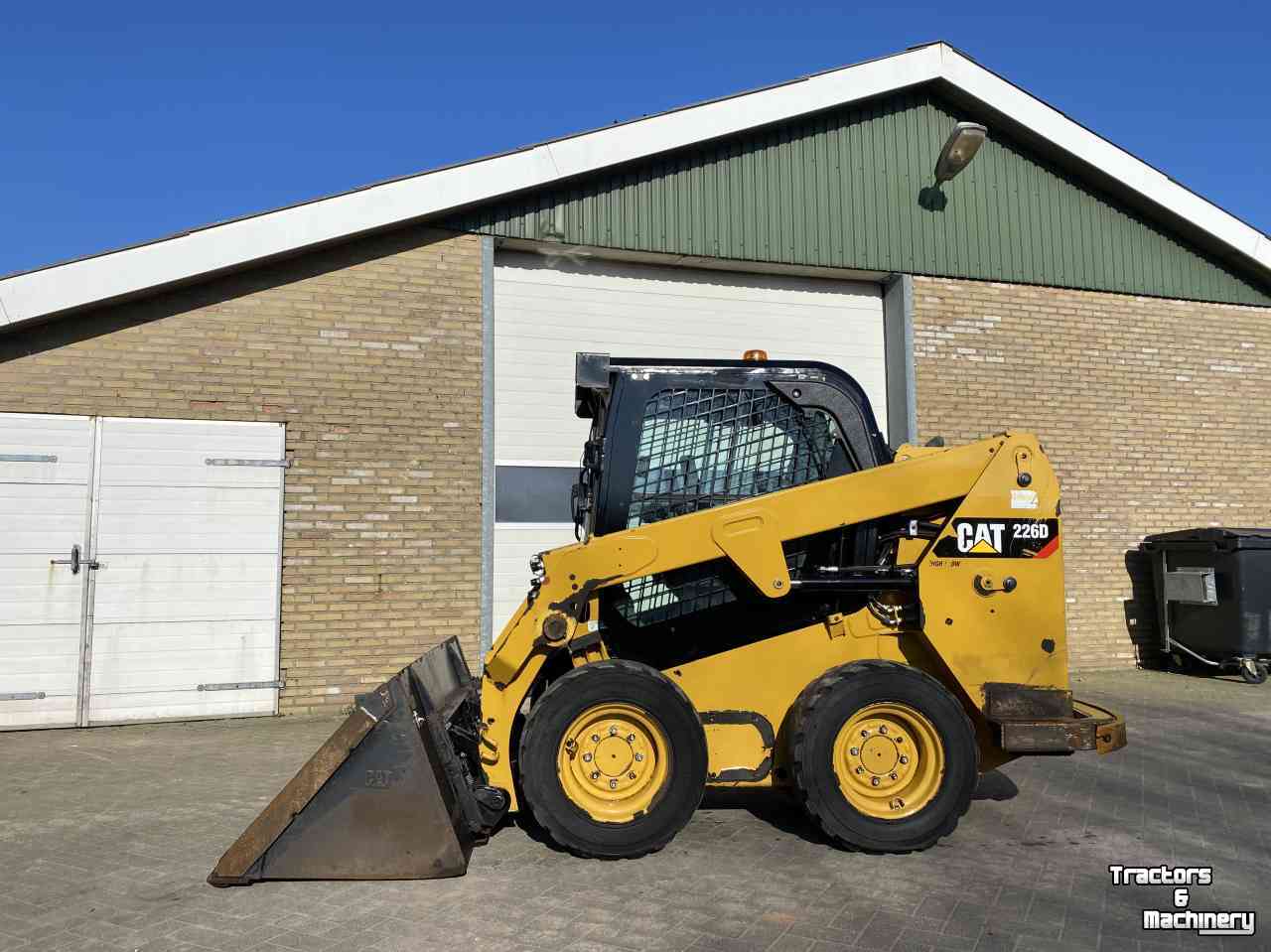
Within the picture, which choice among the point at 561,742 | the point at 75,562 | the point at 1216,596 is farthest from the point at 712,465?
the point at 1216,596

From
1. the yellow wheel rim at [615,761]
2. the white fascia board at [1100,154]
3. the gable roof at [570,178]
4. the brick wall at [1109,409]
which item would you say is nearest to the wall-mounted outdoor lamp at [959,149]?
the white fascia board at [1100,154]

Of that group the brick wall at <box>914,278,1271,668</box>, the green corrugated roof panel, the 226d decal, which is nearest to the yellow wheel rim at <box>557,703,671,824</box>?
the 226d decal

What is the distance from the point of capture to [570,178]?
959cm

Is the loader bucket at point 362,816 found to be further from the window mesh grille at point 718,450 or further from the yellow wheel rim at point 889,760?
the yellow wheel rim at point 889,760

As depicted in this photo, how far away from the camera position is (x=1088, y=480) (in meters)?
11.3

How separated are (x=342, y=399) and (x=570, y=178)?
11.0ft

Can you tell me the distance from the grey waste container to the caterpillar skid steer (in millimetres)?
6819

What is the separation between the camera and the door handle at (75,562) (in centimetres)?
809

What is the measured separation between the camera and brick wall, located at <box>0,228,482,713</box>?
8398mm

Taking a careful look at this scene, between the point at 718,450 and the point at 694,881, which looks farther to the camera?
the point at 718,450

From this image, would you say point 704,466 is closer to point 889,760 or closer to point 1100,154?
point 889,760

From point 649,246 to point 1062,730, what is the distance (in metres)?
6.95

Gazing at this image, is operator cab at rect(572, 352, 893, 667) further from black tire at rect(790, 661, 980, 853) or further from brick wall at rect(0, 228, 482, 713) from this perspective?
brick wall at rect(0, 228, 482, 713)

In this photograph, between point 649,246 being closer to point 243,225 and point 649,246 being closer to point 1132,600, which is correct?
point 243,225
